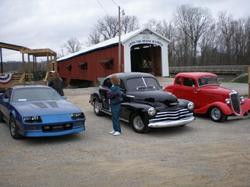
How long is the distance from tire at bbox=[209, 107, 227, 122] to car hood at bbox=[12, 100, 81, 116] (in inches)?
210

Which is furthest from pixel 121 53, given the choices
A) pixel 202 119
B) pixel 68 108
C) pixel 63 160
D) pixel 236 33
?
pixel 236 33

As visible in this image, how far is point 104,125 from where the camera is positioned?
39.1 feet

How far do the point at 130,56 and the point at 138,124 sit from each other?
67.1 feet

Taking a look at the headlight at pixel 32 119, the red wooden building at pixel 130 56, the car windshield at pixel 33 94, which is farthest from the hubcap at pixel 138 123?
the red wooden building at pixel 130 56

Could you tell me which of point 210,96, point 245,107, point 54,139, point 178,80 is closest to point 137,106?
point 54,139

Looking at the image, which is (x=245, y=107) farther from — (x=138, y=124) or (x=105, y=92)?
(x=105, y=92)

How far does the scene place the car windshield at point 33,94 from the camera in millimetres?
10493

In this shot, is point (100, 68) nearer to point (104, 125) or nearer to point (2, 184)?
point (104, 125)

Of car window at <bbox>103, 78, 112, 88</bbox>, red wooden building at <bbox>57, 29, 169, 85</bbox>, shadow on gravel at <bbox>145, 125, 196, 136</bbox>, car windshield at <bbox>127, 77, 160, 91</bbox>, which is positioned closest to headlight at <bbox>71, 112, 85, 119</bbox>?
shadow on gravel at <bbox>145, 125, 196, 136</bbox>

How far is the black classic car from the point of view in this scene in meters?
10.3

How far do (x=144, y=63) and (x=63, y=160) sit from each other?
88.8ft

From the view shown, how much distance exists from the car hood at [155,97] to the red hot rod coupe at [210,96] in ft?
8.16

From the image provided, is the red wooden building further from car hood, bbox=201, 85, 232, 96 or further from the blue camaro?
the blue camaro

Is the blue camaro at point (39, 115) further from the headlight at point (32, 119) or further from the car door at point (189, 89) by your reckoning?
the car door at point (189, 89)
